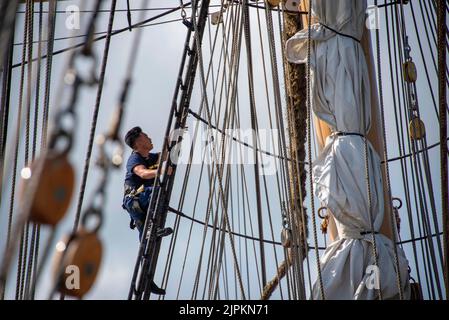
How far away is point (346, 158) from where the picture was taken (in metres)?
4.38

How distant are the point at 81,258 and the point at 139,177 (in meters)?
3.59

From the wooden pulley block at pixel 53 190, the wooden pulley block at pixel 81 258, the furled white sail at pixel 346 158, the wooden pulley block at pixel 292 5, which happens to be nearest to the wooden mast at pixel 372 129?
the furled white sail at pixel 346 158

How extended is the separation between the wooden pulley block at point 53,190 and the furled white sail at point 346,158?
8.26 ft

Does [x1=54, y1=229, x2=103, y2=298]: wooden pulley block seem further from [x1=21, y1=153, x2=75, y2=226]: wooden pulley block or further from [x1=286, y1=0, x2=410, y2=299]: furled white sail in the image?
[x1=286, y1=0, x2=410, y2=299]: furled white sail

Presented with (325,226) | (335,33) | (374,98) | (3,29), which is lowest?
(3,29)

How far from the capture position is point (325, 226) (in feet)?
16.8


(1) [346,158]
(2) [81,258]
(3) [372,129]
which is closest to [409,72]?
(3) [372,129]

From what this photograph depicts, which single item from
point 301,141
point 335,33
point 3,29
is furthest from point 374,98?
point 3,29

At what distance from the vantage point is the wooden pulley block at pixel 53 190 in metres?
1.57

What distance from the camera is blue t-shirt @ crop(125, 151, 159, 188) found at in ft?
17.1

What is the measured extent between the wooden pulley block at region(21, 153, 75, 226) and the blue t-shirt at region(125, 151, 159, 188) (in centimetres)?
358

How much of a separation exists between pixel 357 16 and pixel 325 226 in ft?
4.22

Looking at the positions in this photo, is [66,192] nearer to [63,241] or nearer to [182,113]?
[63,241]

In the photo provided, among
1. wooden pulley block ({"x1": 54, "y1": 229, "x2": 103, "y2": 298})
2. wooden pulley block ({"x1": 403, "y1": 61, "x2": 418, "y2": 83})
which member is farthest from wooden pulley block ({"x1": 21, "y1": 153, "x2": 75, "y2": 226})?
wooden pulley block ({"x1": 403, "y1": 61, "x2": 418, "y2": 83})
